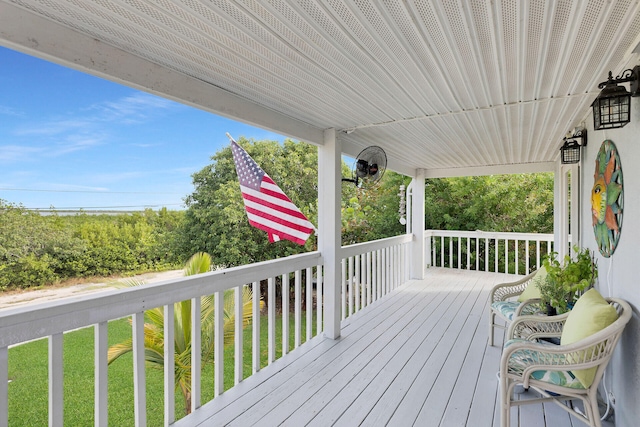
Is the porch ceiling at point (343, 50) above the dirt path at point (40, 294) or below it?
above

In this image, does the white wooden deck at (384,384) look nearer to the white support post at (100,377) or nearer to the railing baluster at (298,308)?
the railing baluster at (298,308)

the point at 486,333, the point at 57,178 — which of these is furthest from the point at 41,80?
the point at 486,333

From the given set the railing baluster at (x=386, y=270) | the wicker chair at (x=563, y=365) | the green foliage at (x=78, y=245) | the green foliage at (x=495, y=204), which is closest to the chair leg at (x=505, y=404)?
the wicker chair at (x=563, y=365)

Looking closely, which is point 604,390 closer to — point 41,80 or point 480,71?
point 480,71

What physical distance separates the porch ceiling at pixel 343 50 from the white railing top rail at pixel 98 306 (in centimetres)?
119

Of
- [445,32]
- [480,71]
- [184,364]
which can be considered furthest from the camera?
[184,364]

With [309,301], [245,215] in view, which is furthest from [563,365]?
[245,215]

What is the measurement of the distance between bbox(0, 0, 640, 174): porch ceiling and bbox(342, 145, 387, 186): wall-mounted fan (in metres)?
0.74

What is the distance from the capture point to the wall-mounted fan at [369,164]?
3834 mm

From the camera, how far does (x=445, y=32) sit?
171cm

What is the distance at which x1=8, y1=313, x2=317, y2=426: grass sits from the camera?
194 inches

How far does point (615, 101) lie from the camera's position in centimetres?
183

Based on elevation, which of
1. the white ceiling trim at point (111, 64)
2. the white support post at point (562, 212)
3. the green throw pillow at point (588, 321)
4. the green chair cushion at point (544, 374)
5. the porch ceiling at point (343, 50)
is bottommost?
the green chair cushion at point (544, 374)

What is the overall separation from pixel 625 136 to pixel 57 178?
1226 cm
